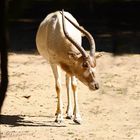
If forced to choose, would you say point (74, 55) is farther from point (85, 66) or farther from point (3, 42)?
point (3, 42)

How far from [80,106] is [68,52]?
1.44 m

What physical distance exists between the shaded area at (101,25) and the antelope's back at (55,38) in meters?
5.86

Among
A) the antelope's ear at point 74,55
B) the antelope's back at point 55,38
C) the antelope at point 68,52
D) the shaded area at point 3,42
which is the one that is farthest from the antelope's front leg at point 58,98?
the shaded area at point 3,42

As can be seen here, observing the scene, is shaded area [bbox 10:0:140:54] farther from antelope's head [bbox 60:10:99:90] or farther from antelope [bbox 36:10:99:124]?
antelope's head [bbox 60:10:99:90]

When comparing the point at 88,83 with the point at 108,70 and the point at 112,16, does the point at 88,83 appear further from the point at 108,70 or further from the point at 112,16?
the point at 112,16

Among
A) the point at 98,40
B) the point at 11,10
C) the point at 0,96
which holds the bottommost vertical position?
the point at 98,40

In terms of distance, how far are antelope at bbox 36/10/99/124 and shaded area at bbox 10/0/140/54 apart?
19.5ft

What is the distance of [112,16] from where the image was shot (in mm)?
17984

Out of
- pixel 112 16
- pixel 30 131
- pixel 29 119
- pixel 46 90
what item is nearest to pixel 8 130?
pixel 30 131

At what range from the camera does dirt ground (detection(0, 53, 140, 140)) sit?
5473 millimetres

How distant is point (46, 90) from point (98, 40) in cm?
653

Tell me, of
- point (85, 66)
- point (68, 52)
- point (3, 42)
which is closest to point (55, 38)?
point (68, 52)

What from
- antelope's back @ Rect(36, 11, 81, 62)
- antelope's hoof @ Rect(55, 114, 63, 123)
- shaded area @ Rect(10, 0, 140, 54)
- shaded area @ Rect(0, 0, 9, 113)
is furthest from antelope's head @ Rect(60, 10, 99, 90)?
shaded area @ Rect(10, 0, 140, 54)

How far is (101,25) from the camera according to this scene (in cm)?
1673
